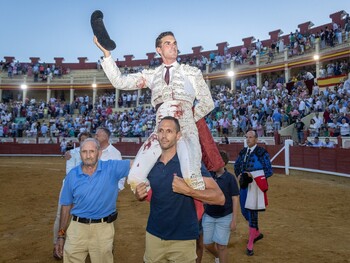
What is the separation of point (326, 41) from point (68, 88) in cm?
2467

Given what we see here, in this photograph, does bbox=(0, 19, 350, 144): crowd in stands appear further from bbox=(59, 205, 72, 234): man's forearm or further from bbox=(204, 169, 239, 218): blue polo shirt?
bbox=(59, 205, 72, 234): man's forearm

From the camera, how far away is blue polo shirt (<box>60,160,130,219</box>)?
9.88 feet

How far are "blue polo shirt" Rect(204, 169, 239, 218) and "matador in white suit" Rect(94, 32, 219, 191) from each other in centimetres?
157

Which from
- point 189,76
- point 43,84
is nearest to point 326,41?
point 189,76

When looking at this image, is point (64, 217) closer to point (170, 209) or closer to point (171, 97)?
point (170, 209)

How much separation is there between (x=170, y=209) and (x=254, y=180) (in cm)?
288

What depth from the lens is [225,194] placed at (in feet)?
12.9

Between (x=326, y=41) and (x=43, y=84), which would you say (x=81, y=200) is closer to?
(x=326, y=41)

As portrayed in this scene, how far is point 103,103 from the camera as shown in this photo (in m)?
31.7

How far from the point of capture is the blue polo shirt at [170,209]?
218cm

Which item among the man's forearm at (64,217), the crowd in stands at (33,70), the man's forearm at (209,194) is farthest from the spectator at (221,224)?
the crowd in stands at (33,70)

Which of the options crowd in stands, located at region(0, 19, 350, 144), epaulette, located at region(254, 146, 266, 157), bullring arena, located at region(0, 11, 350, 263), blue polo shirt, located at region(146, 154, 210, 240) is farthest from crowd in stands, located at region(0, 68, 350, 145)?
blue polo shirt, located at region(146, 154, 210, 240)

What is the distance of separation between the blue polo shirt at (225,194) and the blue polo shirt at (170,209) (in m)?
1.58

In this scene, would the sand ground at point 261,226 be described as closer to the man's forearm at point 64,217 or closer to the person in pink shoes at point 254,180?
the person in pink shoes at point 254,180
